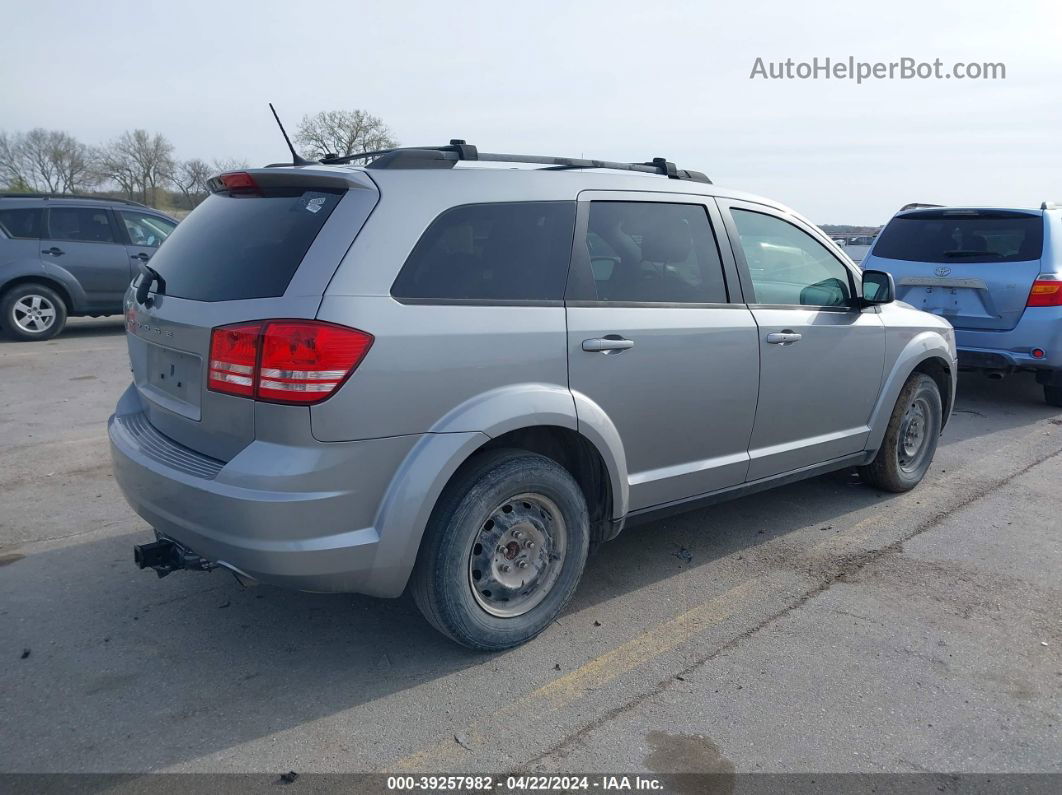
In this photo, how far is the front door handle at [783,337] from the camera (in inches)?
168

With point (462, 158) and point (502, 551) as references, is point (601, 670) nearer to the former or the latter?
point (502, 551)

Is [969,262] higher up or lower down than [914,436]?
higher up

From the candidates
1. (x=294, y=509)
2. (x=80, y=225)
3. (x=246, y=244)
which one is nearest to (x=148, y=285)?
(x=246, y=244)

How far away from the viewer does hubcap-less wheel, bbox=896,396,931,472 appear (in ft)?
17.9

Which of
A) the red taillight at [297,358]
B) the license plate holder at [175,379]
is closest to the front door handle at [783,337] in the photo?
the red taillight at [297,358]

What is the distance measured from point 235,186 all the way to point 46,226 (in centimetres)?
924

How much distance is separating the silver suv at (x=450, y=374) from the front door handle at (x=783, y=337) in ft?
0.04

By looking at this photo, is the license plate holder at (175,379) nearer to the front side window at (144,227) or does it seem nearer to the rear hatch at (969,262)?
the rear hatch at (969,262)

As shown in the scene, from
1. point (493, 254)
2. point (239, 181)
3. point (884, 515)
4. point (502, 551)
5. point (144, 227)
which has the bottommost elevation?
point (884, 515)

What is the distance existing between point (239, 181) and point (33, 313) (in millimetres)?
9121

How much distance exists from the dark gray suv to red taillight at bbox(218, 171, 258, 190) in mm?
8707

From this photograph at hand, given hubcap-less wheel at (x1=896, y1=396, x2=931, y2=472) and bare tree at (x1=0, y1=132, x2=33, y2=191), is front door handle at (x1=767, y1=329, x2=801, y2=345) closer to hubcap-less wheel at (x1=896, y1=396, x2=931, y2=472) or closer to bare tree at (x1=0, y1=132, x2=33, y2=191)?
hubcap-less wheel at (x1=896, y1=396, x2=931, y2=472)

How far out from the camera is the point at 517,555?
349 cm

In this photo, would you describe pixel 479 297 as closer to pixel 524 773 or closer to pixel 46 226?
pixel 524 773
